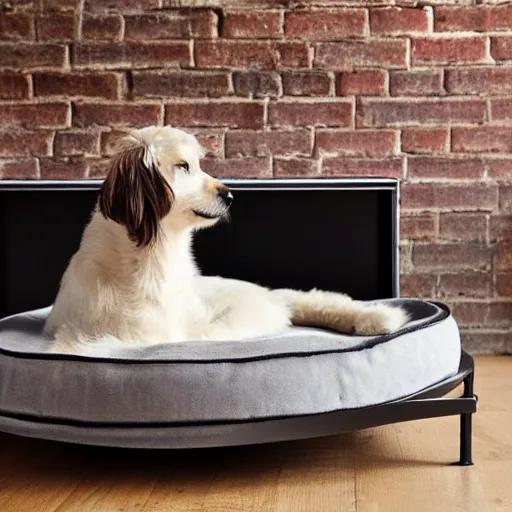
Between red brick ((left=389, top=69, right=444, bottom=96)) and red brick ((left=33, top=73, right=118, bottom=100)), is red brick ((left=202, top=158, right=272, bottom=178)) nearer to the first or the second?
red brick ((left=33, top=73, right=118, bottom=100))

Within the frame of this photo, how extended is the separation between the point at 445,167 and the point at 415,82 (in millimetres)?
353

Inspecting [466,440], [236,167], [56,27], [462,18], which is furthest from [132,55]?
[466,440]

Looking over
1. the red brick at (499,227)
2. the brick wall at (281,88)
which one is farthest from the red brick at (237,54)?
the red brick at (499,227)

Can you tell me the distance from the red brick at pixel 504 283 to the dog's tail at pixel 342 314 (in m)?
1.04

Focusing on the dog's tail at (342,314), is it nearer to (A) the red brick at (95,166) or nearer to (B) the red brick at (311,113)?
(B) the red brick at (311,113)

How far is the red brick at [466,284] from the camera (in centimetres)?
331

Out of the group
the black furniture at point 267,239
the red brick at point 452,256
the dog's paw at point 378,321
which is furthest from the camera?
the red brick at point 452,256

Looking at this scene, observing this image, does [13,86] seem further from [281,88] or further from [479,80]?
[479,80]

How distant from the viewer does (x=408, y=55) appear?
127 inches

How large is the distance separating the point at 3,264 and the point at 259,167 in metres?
1.07

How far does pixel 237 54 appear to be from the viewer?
3.23 metres

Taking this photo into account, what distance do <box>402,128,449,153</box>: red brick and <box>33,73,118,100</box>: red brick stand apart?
3.79 feet

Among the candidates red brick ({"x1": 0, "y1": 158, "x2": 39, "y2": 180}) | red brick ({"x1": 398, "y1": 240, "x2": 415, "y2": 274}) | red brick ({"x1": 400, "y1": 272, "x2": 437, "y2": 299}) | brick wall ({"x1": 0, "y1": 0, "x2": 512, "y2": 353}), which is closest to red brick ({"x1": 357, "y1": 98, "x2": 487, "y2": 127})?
brick wall ({"x1": 0, "y1": 0, "x2": 512, "y2": 353})

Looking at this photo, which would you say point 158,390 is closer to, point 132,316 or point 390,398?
point 132,316
